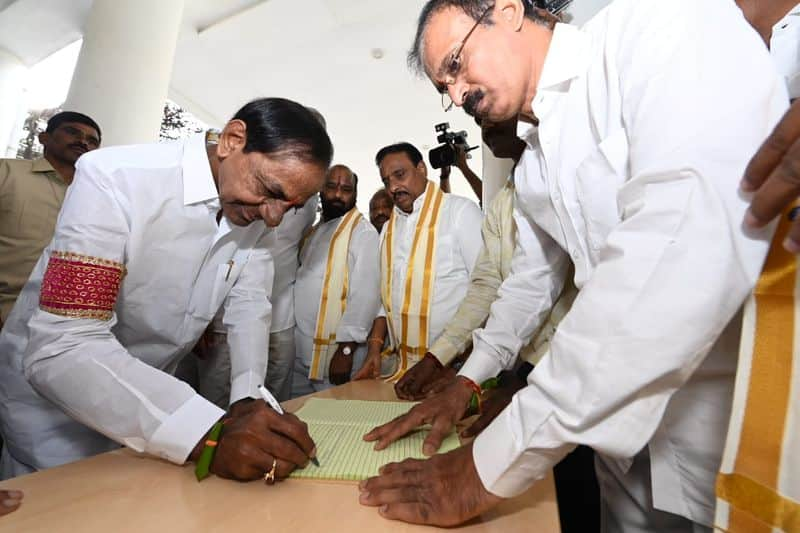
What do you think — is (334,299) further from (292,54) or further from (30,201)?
(292,54)

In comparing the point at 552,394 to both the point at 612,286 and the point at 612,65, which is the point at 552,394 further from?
the point at 612,65

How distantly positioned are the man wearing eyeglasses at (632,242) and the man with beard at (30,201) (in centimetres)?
252

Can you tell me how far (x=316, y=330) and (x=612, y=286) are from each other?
2.11 metres

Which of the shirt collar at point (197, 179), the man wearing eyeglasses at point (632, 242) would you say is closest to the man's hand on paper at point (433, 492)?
the man wearing eyeglasses at point (632, 242)

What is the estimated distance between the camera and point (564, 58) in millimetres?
874

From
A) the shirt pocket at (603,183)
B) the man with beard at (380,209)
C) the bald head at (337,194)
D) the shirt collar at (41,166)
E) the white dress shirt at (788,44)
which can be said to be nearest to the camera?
the shirt pocket at (603,183)

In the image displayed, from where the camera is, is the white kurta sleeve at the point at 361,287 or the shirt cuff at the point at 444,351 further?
the white kurta sleeve at the point at 361,287

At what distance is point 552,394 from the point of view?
551 mm

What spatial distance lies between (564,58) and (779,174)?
0.55 m

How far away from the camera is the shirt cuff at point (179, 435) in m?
0.81

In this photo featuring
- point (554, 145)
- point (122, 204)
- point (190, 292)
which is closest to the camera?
point (554, 145)

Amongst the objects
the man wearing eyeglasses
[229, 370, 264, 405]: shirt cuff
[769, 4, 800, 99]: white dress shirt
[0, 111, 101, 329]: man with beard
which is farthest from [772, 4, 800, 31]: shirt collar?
[0, 111, 101, 329]: man with beard

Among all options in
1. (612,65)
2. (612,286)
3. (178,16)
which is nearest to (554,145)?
(612,65)

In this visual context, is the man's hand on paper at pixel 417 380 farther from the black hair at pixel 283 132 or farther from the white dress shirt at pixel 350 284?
the white dress shirt at pixel 350 284
